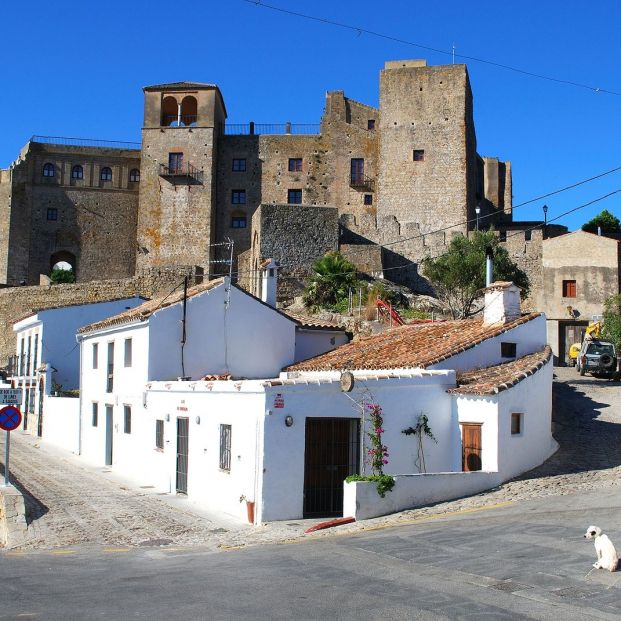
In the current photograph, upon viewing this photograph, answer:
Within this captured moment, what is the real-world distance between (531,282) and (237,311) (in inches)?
975

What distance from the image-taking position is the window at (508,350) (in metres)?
19.6

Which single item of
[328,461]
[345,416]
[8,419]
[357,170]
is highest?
[357,170]

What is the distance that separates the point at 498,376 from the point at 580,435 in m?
3.96

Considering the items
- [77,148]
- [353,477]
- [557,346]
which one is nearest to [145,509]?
[353,477]

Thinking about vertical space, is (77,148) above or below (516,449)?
above

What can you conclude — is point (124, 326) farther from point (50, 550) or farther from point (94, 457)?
point (50, 550)

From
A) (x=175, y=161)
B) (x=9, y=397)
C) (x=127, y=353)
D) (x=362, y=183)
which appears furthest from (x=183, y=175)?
(x=9, y=397)

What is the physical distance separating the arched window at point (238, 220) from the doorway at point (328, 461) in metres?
Result: 42.3

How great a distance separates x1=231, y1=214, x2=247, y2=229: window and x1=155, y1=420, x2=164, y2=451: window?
36.8 m

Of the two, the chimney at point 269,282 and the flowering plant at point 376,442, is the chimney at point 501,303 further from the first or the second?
the chimney at point 269,282

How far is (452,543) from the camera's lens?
1187 centimetres

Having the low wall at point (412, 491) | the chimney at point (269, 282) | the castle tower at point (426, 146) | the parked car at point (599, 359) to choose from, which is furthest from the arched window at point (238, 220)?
the low wall at point (412, 491)

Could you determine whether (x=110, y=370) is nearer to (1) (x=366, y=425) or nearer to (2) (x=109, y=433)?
(2) (x=109, y=433)

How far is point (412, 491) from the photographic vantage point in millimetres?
15117
